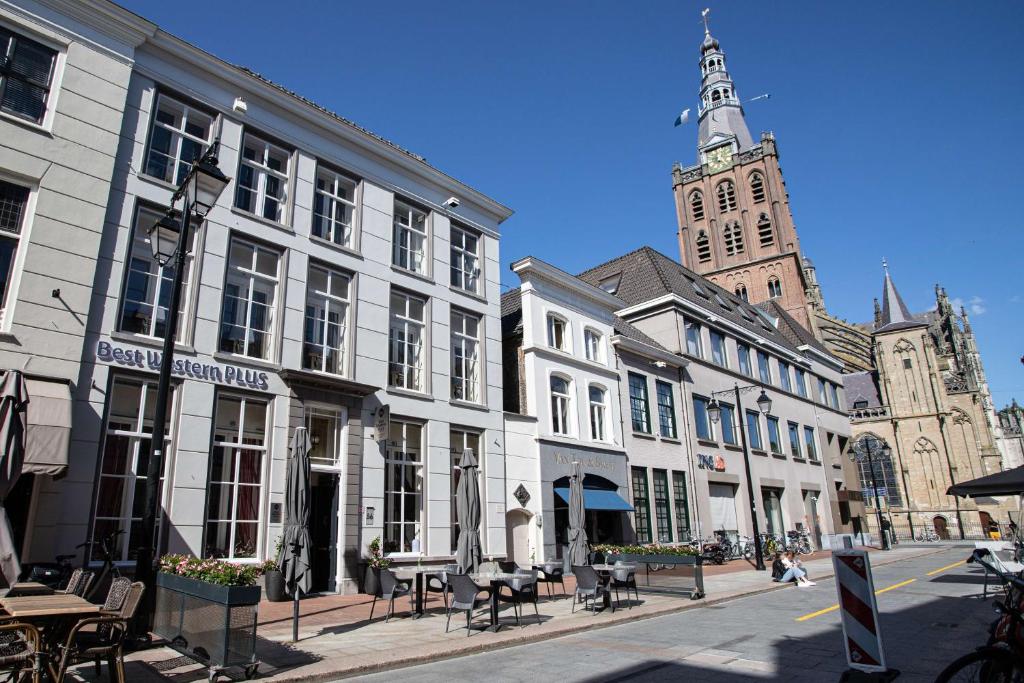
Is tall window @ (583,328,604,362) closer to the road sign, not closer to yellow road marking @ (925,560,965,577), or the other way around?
yellow road marking @ (925,560,965,577)

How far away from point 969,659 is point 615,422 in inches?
799

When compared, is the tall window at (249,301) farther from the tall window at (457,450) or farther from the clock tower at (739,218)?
the clock tower at (739,218)

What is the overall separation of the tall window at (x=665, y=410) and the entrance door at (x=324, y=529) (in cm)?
1580

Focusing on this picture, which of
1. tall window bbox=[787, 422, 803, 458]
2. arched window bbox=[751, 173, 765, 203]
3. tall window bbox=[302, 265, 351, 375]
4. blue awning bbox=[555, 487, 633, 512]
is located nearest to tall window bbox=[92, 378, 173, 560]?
tall window bbox=[302, 265, 351, 375]

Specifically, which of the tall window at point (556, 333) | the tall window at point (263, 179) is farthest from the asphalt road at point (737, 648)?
the tall window at point (263, 179)

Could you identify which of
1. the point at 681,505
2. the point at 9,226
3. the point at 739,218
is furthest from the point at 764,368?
the point at 739,218

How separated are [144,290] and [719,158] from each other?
74.6 metres

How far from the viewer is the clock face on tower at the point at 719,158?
7456 centimetres

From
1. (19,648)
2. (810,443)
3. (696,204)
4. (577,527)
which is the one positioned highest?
(696,204)

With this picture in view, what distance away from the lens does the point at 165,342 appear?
26.7ft

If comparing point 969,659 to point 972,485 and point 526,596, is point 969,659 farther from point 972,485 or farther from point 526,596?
point 972,485

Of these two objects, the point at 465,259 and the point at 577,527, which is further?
the point at 465,259

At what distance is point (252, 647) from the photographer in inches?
281

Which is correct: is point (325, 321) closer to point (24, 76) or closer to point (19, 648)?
point (24, 76)
